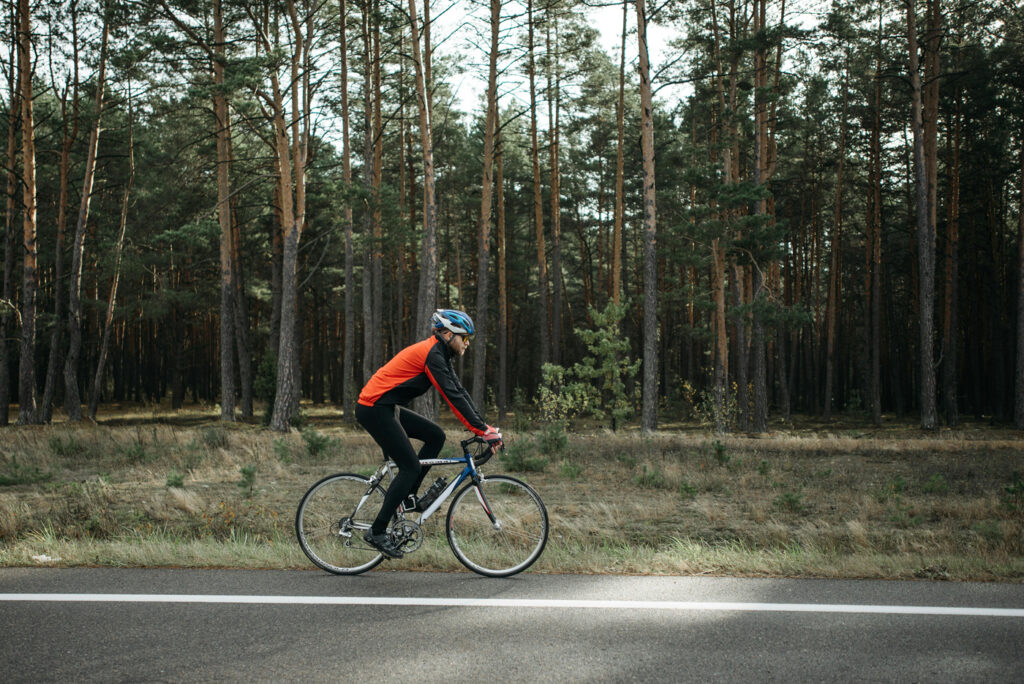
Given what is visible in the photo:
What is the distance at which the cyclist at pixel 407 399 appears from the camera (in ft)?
19.4

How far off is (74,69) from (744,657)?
2978 centimetres

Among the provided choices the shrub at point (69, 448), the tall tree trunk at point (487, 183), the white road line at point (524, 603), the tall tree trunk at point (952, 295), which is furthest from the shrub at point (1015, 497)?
the tall tree trunk at point (952, 295)

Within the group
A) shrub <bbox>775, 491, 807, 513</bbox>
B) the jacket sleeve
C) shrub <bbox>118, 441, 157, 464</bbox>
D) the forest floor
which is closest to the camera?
the jacket sleeve

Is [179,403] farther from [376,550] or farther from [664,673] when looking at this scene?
[664,673]

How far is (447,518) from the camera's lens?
6.18 m

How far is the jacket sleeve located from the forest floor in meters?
1.43

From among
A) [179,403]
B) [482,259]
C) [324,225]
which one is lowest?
[179,403]

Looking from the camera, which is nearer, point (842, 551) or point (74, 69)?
point (842, 551)

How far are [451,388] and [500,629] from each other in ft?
6.27

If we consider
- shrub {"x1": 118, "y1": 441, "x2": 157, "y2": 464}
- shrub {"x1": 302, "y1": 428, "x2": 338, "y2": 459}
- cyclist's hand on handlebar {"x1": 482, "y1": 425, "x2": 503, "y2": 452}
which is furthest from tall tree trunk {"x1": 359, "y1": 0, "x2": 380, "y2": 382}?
cyclist's hand on handlebar {"x1": 482, "y1": 425, "x2": 503, "y2": 452}

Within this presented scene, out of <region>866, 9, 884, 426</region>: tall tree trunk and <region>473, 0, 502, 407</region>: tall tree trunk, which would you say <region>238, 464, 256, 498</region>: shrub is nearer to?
<region>473, 0, 502, 407</region>: tall tree trunk

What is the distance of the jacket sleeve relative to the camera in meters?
5.83

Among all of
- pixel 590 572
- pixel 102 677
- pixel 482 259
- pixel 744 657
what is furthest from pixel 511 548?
pixel 482 259

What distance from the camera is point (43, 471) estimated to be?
43.9 ft
